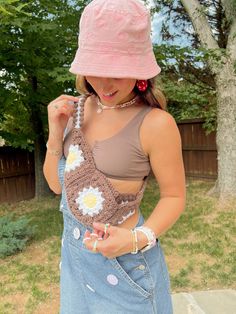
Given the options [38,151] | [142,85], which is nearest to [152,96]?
[142,85]

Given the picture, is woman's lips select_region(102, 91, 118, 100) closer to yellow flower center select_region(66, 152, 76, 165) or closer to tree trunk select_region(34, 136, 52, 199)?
yellow flower center select_region(66, 152, 76, 165)

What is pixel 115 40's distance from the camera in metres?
1.07

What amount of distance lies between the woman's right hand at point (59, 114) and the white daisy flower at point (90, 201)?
0.20 metres

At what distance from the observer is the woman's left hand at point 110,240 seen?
3.46 ft

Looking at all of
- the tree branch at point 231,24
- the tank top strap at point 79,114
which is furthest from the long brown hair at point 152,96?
the tree branch at point 231,24

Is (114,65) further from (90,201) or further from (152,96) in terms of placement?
(90,201)

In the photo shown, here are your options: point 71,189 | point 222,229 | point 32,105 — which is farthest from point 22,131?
point 71,189

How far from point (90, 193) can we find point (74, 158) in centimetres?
12

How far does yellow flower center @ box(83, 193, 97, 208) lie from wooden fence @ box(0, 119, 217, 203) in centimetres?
748

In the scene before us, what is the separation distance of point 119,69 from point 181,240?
13.3 ft

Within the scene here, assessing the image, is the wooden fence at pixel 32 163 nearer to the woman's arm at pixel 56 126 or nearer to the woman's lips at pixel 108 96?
the woman's arm at pixel 56 126

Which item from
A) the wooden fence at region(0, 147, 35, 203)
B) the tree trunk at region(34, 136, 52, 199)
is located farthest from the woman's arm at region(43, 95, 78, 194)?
the wooden fence at region(0, 147, 35, 203)

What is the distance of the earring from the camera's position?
118 centimetres

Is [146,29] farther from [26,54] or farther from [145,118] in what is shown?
[26,54]
